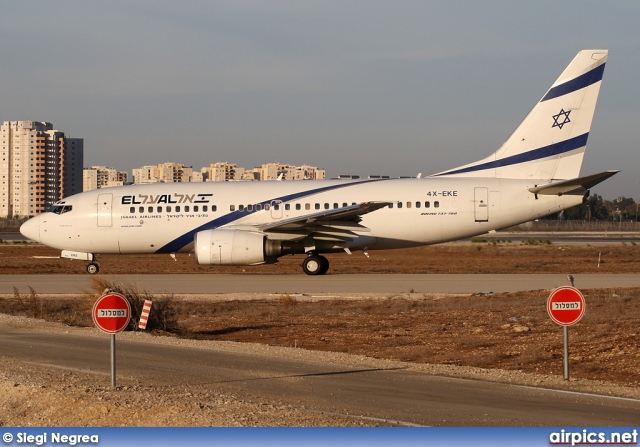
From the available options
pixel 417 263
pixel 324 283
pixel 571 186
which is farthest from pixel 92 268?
pixel 571 186

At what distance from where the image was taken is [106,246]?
3272 centimetres

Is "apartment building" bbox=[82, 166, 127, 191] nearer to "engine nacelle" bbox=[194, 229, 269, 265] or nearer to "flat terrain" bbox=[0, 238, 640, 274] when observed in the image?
"flat terrain" bbox=[0, 238, 640, 274]

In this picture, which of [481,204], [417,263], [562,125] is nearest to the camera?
[481,204]

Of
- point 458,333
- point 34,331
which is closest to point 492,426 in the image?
point 458,333

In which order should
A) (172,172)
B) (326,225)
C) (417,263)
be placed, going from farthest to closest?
(172,172)
(417,263)
(326,225)

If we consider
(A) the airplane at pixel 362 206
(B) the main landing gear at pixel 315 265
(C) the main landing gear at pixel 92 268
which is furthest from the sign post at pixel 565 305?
(C) the main landing gear at pixel 92 268

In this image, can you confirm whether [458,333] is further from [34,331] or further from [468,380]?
[34,331]

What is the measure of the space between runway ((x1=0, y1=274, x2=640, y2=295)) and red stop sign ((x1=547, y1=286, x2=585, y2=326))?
46.1 feet

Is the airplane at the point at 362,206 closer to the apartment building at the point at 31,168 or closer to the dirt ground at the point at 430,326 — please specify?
the dirt ground at the point at 430,326

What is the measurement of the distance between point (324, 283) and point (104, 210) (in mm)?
9128

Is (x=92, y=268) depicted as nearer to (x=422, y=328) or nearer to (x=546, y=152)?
(x=546, y=152)

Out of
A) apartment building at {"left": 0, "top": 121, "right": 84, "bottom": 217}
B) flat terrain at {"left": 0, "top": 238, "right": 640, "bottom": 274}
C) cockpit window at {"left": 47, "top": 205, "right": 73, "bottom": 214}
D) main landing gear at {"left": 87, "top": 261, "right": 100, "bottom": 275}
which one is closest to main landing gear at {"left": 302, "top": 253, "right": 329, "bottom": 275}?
flat terrain at {"left": 0, "top": 238, "right": 640, "bottom": 274}

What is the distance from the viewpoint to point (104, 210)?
32.7 m

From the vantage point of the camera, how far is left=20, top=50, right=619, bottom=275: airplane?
1177 inches
